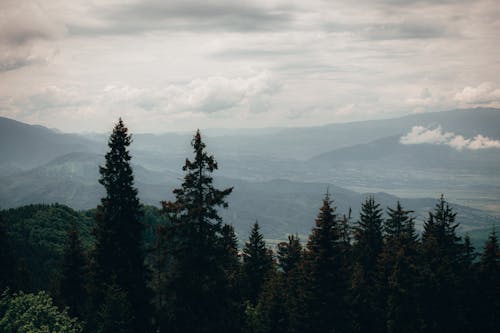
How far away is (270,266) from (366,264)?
11.7m

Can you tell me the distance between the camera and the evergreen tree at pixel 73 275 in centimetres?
3309

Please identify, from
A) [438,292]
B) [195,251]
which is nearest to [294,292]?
[438,292]

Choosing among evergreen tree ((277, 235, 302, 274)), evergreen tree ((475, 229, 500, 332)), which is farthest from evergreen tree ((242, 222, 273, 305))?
evergreen tree ((475, 229, 500, 332))

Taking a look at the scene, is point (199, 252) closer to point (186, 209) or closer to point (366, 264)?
point (186, 209)

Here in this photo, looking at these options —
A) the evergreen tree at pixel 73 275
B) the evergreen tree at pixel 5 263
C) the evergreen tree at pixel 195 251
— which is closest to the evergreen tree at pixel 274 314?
the evergreen tree at pixel 195 251

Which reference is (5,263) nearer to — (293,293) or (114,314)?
(114,314)

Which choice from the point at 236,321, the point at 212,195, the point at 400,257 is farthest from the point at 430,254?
the point at 212,195

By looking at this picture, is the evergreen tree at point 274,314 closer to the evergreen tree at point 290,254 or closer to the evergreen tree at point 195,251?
the evergreen tree at point 195,251

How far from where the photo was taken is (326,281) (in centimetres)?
2942

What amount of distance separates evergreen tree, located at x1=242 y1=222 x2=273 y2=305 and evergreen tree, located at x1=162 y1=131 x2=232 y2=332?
23.8 m

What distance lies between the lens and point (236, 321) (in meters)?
25.6

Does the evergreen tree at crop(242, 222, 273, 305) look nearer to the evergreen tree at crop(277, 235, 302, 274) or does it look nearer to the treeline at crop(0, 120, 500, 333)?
the evergreen tree at crop(277, 235, 302, 274)

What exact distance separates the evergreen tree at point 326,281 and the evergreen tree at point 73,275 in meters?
16.6

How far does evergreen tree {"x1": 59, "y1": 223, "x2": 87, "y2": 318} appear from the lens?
33.1 metres
